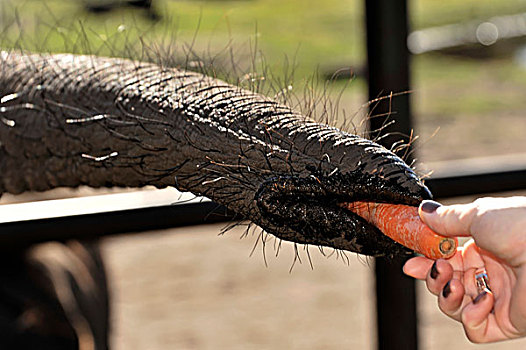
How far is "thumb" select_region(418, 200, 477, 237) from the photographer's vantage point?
24.5 inches

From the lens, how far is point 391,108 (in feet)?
2.97

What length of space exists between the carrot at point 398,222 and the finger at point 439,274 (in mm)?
86

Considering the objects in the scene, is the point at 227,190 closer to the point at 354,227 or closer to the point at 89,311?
the point at 354,227

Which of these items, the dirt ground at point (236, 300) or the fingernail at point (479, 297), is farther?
the dirt ground at point (236, 300)

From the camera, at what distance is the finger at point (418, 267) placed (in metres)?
0.75

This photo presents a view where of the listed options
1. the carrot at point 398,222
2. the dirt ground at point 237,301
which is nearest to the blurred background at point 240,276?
the dirt ground at point 237,301

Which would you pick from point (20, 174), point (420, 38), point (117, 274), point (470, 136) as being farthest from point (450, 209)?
point (420, 38)

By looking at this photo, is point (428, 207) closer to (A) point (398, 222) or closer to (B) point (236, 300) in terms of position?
(A) point (398, 222)

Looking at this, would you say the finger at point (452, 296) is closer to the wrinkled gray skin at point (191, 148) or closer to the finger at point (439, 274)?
A: the finger at point (439, 274)

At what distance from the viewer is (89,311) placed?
1.51 metres

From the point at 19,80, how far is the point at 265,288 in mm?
2295

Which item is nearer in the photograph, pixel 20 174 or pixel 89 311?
pixel 20 174

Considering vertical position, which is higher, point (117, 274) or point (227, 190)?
point (227, 190)

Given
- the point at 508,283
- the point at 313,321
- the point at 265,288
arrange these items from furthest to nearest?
the point at 265,288 → the point at 313,321 → the point at 508,283
